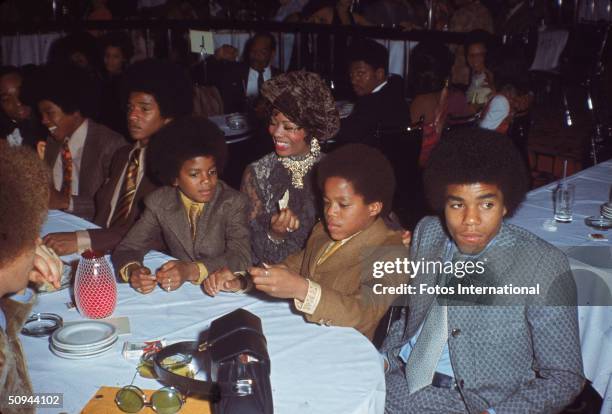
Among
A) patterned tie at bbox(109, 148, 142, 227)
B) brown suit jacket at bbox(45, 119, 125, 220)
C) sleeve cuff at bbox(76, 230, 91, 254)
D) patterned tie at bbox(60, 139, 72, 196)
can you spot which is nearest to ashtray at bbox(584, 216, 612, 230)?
patterned tie at bbox(109, 148, 142, 227)

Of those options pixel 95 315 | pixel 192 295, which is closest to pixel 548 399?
pixel 192 295

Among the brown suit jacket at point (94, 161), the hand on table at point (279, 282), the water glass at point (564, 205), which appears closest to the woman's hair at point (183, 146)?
the brown suit jacket at point (94, 161)

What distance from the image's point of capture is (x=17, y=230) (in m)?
1.29

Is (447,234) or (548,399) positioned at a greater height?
(447,234)

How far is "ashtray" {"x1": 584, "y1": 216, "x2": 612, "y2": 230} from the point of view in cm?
294

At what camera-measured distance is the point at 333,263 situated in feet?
7.22

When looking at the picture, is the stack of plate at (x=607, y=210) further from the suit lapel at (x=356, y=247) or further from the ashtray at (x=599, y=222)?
the suit lapel at (x=356, y=247)

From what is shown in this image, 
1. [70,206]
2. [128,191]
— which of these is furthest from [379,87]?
[70,206]

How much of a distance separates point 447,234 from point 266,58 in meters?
4.58

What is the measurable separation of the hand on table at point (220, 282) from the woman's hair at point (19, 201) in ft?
2.75

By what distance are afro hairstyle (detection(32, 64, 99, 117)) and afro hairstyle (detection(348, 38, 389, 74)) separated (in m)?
2.04

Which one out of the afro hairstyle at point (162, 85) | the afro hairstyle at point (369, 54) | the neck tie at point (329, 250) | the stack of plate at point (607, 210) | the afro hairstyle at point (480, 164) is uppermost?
the afro hairstyle at point (369, 54)

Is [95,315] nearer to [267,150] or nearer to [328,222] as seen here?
[328,222]

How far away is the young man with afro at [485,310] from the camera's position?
170cm
